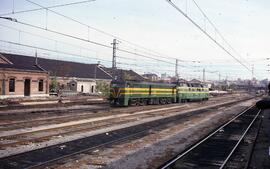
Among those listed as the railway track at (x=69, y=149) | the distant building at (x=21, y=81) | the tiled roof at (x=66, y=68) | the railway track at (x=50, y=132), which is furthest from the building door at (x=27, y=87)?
the railway track at (x=69, y=149)

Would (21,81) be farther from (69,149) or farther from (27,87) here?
(69,149)

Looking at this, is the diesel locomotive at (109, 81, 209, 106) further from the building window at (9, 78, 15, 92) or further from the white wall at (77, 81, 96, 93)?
the white wall at (77, 81, 96, 93)

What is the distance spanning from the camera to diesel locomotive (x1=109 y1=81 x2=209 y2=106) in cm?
3662

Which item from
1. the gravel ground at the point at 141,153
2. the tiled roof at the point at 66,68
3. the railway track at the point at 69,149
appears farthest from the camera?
the tiled roof at the point at 66,68

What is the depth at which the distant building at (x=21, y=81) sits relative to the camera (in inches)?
1815

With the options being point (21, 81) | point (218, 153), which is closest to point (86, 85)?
point (21, 81)

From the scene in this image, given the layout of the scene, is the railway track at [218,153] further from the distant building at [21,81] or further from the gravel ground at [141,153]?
the distant building at [21,81]

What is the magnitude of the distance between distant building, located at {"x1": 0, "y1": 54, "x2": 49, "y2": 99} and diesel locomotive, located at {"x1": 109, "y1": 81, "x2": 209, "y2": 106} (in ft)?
52.8

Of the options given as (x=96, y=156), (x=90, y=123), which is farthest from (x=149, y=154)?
(x=90, y=123)

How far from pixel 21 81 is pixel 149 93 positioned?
1911 centimetres

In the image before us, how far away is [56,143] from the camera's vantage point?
610 inches

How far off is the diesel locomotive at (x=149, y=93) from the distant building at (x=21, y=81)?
634 inches

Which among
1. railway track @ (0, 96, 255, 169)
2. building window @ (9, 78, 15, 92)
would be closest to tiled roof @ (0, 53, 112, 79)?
building window @ (9, 78, 15, 92)

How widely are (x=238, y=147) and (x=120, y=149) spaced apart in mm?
5533
